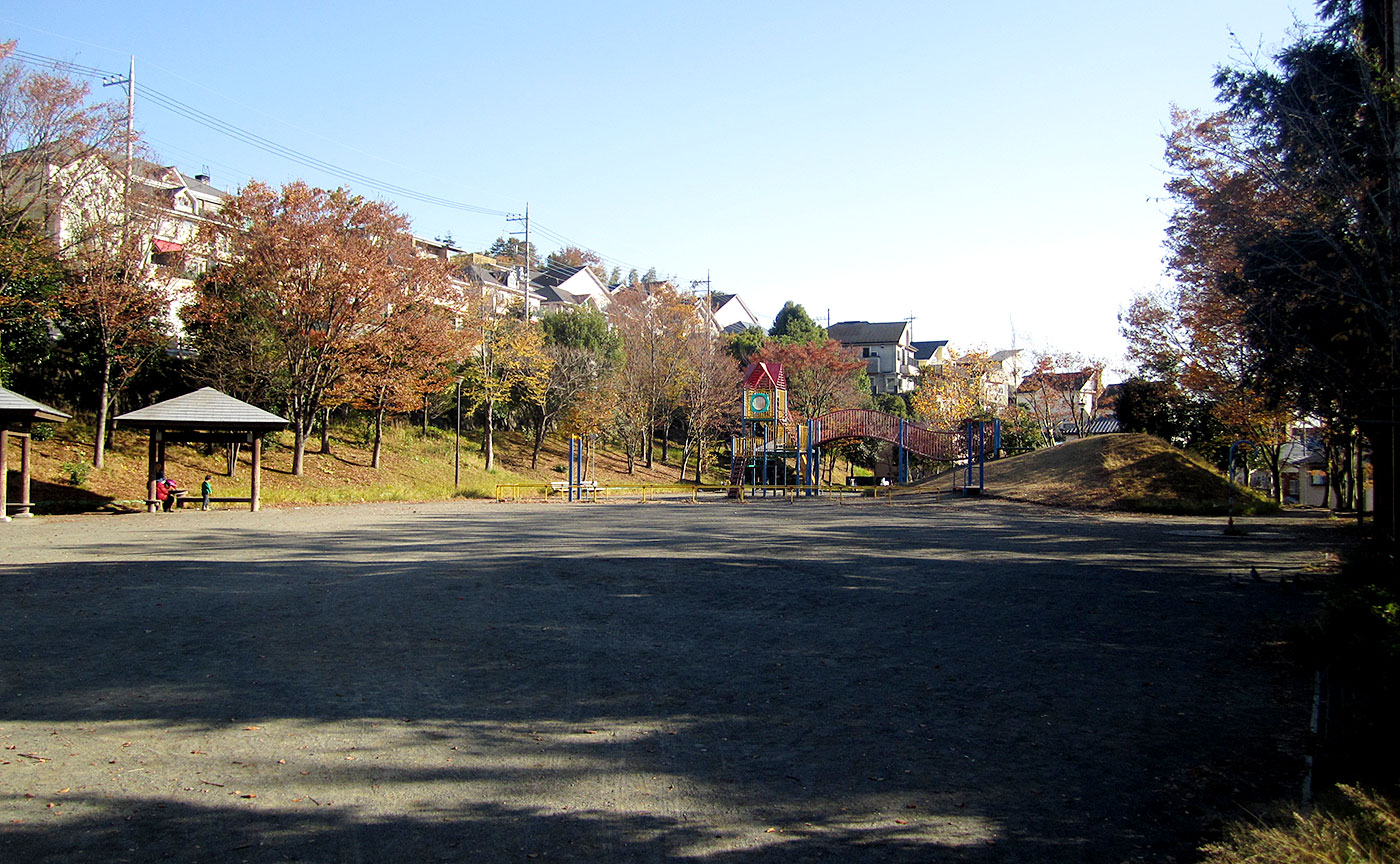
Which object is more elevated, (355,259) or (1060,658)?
(355,259)

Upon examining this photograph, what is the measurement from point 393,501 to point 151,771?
25.1 meters

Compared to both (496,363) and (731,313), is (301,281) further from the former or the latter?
Answer: (731,313)

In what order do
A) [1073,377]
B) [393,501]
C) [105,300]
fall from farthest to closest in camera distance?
[1073,377] → [393,501] → [105,300]

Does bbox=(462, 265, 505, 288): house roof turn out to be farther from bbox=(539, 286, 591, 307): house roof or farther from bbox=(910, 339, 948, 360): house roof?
bbox=(910, 339, 948, 360): house roof

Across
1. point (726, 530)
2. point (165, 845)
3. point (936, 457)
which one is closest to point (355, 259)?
point (726, 530)

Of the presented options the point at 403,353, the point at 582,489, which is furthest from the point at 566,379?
the point at 403,353

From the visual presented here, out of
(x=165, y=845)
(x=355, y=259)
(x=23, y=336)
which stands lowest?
(x=165, y=845)

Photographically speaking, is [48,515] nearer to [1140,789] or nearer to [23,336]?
[23,336]

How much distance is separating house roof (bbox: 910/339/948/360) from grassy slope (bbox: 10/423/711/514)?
4783cm

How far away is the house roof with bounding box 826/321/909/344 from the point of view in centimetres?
7912

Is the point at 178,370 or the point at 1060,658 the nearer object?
the point at 1060,658

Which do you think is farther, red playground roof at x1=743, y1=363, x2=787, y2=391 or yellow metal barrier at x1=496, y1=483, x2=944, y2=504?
red playground roof at x1=743, y1=363, x2=787, y2=391

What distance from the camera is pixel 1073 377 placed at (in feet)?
164

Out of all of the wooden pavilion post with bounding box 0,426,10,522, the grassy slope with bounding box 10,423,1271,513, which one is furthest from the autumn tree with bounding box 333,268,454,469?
the wooden pavilion post with bounding box 0,426,10,522
